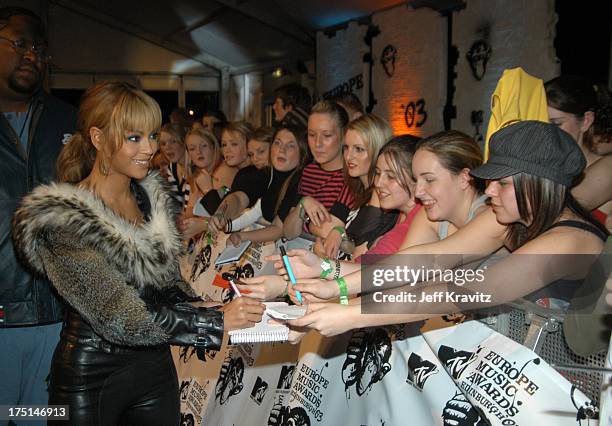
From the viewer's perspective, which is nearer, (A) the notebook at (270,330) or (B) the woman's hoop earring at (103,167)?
(A) the notebook at (270,330)

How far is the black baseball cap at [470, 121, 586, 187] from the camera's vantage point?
6.70ft

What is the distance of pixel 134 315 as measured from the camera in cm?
222

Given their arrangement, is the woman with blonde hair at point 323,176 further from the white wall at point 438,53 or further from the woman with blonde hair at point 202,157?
the white wall at point 438,53

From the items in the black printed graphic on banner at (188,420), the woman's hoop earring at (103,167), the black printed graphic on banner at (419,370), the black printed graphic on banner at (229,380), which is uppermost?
the woman's hoop earring at (103,167)

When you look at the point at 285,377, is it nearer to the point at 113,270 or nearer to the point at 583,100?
the point at 113,270

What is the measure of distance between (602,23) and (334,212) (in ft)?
14.8

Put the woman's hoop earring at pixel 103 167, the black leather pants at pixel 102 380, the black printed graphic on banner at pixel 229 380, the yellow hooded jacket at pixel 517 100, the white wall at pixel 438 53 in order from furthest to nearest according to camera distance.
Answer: the white wall at pixel 438 53
the black printed graphic on banner at pixel 229 380
the yellow hooded jacket at pixel 517 100
the woman's hoop earring at pixel 103 167
the black leather pants at pixel 102 380

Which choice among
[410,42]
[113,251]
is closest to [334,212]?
[113,251]

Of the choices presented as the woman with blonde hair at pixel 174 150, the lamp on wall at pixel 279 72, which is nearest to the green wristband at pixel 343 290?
the woman with blonde hair at pixel 174 150

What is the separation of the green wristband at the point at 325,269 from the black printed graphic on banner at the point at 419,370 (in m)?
0.59

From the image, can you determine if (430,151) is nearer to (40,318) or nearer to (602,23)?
(40,318)

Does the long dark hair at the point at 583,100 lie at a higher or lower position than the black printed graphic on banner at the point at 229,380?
higher

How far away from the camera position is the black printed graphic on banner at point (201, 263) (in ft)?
15.5

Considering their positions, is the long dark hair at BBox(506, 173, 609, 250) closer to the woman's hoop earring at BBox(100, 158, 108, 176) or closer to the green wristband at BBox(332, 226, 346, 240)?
the green wristband at BBox(332, 226, 346, 240)
